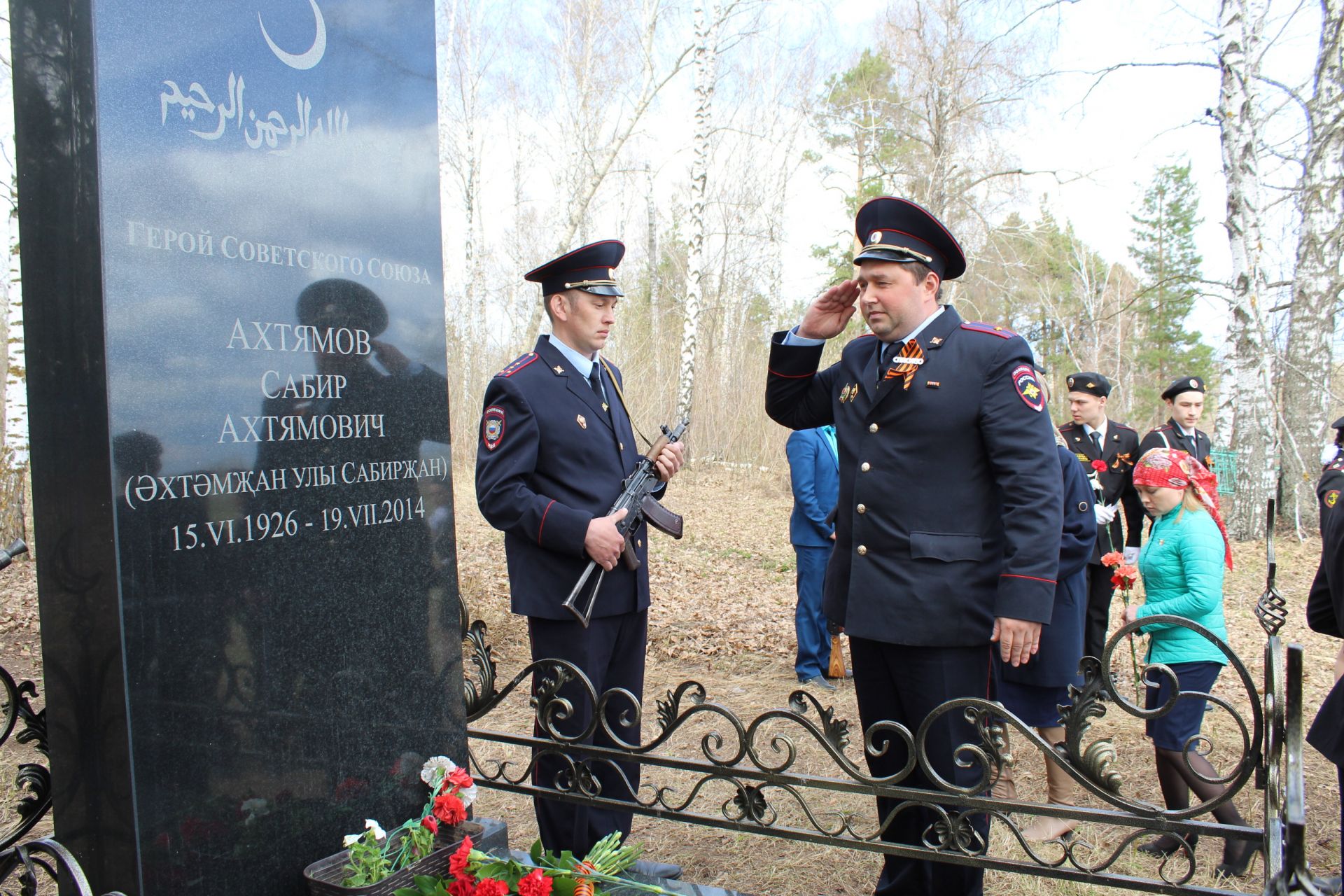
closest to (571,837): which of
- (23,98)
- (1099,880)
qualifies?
(1099,880)

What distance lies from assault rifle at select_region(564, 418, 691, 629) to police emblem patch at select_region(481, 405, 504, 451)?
0.45 metres

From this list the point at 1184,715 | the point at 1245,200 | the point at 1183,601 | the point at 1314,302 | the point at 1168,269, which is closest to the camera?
the point at 1184,715

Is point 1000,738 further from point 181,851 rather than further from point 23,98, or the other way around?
point 23,98

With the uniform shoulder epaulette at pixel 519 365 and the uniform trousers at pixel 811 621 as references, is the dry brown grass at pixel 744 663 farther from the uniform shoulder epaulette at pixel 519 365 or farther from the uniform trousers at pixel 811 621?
the uniform shoulder epaulette at pixel 519 365

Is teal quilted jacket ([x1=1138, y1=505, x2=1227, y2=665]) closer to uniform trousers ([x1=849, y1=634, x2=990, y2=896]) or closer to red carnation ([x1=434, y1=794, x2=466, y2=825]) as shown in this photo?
uniform trousers ([x1=849, y1=634, x2=990, y2=896])

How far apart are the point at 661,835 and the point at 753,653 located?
10.2 feet

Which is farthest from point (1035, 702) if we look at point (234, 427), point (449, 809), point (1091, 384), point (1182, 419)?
point (1182, 419)

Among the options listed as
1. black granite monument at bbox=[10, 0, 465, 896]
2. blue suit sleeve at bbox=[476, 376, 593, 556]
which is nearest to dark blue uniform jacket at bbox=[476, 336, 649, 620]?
blue suit sleeve at bbox=[476, 376, 593, 556]

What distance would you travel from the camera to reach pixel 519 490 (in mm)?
2984

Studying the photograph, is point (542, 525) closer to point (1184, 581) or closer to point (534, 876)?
point (534, 876)

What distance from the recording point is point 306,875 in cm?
230

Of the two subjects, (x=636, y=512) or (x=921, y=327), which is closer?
(x=921, y=327)

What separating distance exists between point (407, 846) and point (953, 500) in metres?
1.80

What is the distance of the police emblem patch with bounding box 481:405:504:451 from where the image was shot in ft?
10.0
